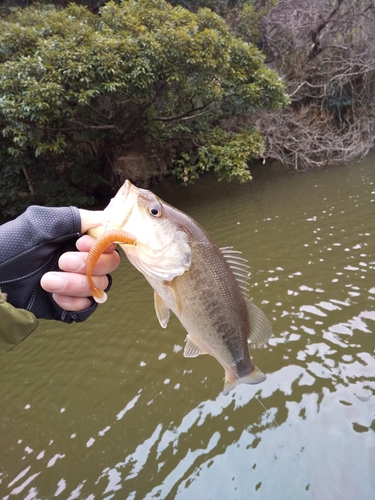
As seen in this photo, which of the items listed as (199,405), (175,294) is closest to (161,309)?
(175,294)

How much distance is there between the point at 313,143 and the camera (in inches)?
704

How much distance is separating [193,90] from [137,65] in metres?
3.24

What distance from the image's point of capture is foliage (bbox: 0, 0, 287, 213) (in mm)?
9086

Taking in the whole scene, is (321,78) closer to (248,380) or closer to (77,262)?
(248,380)

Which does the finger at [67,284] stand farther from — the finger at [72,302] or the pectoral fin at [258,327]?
the pectoral fin at [258,327]

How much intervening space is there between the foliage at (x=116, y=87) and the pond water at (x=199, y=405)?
585 cm

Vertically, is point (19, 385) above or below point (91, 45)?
Result: below

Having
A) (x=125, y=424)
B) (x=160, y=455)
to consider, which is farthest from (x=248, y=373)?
(x=125, y=424)

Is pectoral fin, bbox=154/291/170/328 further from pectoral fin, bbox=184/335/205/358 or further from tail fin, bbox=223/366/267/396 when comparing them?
→ tail fin, bbox=223/366/267/396

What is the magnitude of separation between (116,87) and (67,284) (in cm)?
958

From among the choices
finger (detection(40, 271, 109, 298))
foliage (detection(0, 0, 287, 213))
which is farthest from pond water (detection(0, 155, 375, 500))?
foliage (detection(0, 0, 287, 213))

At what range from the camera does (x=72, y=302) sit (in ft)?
6.48

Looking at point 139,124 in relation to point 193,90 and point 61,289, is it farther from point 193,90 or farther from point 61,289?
point 61,289

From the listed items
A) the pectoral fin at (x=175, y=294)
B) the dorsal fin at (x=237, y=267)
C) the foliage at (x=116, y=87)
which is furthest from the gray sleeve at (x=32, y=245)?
the foliage at (x=116, y=87)
